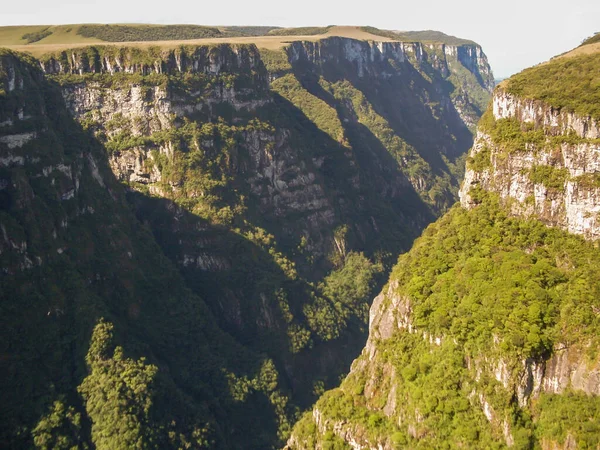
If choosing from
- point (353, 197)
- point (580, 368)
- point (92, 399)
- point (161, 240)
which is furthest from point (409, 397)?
point (353, 197)

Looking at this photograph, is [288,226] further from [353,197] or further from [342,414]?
[342,414]

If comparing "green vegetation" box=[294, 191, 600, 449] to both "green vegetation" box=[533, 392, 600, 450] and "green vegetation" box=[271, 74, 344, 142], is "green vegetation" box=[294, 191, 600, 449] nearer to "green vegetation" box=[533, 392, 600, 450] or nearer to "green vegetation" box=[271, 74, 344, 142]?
"green vegetation" box=[533, 392, 600, 450]

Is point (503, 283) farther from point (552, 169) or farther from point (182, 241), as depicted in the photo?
point (182, 241)

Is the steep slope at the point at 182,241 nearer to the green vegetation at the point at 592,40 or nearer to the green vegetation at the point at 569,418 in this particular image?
the green vegetation at the point at 569,418

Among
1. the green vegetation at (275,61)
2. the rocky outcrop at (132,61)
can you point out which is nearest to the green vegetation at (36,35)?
the rocky outcrop at (132,61)

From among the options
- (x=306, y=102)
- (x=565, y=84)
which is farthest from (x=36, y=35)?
(x=565, y=84)
